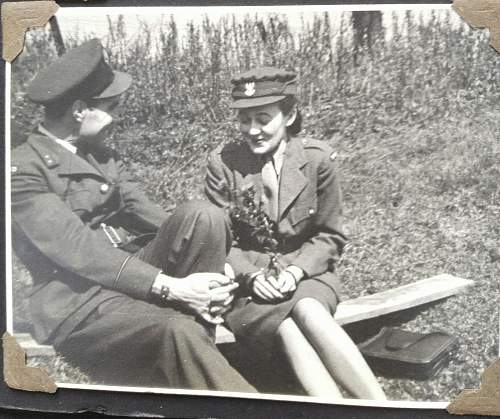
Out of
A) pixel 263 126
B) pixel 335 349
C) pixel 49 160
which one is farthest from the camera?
pixel 49 160

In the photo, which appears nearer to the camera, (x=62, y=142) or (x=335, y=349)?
(x=335, y=349)

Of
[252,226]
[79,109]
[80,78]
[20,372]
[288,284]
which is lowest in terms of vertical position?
[20,372]

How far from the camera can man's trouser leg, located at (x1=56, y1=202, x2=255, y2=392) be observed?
4047mm

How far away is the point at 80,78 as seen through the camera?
416 cm

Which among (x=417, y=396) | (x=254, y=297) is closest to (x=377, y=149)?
(x=254, y=297)

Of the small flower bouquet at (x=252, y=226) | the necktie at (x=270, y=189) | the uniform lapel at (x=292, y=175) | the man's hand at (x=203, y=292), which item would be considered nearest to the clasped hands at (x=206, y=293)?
the man's hand at (x=203, y=292)

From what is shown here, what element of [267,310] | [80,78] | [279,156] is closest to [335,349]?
[267,310]

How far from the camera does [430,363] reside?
12.8 feet

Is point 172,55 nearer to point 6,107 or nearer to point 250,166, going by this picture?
point 250,166

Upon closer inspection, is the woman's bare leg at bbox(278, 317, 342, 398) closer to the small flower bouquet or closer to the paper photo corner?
the small flower bouquet

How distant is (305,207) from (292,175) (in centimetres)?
22

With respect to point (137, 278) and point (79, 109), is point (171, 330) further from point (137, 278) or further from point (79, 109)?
point (79, 109)

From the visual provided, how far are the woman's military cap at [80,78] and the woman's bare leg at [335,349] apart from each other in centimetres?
184

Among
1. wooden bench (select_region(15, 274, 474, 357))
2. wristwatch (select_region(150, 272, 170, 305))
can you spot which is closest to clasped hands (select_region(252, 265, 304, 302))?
wooden bench (select_region(15, 274, 474, 357))
